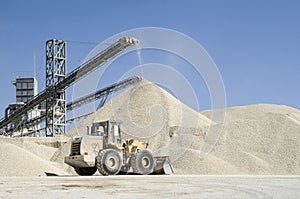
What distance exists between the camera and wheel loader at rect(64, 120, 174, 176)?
17.7m

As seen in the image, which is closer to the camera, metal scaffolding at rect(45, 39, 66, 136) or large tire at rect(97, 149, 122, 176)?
large tire at rect(97, 149, 122, 176)

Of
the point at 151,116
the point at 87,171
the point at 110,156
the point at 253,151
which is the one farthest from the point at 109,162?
the point at 151,116

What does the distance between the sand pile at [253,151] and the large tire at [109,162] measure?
6002mm

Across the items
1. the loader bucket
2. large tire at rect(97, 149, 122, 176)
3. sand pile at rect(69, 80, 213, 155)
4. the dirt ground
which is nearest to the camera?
the dirt ground

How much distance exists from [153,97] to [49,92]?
9069 millimetres

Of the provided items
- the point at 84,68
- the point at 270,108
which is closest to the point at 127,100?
the point at 84,68

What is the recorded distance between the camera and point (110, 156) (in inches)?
698

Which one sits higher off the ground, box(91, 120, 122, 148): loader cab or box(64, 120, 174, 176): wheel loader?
box(91, 120, 122, 148): loader cab

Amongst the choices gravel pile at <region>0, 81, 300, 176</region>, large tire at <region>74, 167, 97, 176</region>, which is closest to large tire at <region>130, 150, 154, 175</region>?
large tire at <region>74, 167, 97, 176</region>

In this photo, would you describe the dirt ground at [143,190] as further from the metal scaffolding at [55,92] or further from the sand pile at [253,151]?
the metal scaffolding at [55,92]

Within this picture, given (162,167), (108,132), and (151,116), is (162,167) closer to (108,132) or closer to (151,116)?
(108,132)

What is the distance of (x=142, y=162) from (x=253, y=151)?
11780mm

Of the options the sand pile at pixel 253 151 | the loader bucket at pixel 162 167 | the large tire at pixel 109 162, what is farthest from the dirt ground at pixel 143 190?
the sand pile at pixel 253 151

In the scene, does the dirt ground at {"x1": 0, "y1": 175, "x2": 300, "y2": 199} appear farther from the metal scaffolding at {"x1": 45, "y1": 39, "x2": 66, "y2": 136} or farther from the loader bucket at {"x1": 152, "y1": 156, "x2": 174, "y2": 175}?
the metal scaffolding at {"x1": 45, "y1": 39, "x2": 66, "y2": 136}
